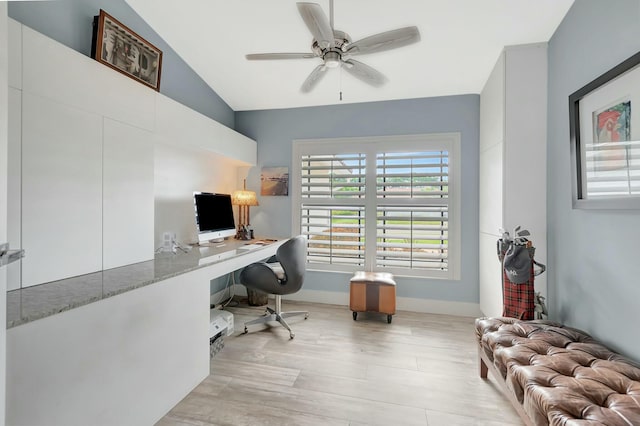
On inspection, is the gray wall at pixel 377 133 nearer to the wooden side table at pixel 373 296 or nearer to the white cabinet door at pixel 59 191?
the wooden side table at pixel 373 296

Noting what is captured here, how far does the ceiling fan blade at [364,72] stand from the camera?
1878mm

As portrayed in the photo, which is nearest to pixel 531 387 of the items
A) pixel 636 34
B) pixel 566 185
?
pixel 566 185

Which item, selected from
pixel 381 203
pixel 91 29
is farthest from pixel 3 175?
pixel 381 203

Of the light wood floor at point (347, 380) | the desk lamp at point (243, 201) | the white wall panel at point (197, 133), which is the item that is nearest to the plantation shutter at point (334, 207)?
the desk lamp at point (243, 201)

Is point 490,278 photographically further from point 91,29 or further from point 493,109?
point 91,29

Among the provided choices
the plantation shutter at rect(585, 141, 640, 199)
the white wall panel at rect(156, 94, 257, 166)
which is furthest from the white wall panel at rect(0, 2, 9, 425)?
the plantation shutter at rect(585, 141, 640, 199)

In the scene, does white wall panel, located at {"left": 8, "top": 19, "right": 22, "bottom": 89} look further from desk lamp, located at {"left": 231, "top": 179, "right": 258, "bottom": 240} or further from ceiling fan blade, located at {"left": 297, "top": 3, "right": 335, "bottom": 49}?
desk lamp, located at {"left": 231, "top": 179, "right": 258, "bottom": 240}

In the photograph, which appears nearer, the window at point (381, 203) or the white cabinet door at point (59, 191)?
the white cabinet door at point (59, 191)

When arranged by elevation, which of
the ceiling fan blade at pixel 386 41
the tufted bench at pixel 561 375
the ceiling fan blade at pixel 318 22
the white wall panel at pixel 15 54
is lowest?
the tufted bench at pixel 561 375

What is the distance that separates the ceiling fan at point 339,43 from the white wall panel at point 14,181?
1257 millimetres

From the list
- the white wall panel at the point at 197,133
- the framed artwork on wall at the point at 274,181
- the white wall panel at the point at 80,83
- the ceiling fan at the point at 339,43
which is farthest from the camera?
the framed artwork on wall at the point at 274,181

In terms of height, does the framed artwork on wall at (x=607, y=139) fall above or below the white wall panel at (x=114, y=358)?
above

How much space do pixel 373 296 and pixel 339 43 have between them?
2.29 meters

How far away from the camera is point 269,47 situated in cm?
252
